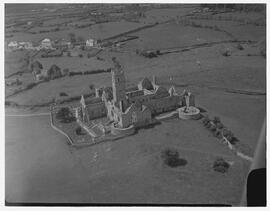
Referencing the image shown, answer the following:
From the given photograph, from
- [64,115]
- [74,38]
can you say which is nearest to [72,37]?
[74,38]

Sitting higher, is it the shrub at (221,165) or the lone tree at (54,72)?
the lone tree at (54,72)

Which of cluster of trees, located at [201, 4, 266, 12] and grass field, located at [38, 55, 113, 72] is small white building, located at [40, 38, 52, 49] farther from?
cluster of trees, located at [201, 4, 266, 12]

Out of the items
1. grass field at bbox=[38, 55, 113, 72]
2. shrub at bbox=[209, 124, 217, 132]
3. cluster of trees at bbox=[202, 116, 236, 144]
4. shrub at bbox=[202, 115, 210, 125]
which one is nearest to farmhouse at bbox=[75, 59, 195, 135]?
grass field at bbox=[38, 55, 113, 72]

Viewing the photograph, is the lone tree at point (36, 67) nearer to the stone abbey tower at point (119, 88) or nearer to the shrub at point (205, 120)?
the stone abbey tower at point (119, 88)

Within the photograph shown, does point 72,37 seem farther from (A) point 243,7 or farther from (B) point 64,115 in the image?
(A) point 243,7

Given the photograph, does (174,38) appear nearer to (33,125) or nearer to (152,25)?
(152,25)

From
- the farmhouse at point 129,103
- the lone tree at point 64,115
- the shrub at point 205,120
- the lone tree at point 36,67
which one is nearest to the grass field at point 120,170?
the shrub at point 205,120

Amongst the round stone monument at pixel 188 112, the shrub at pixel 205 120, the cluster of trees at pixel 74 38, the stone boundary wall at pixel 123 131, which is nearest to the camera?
the stone boundary wall at pixel 123 131
